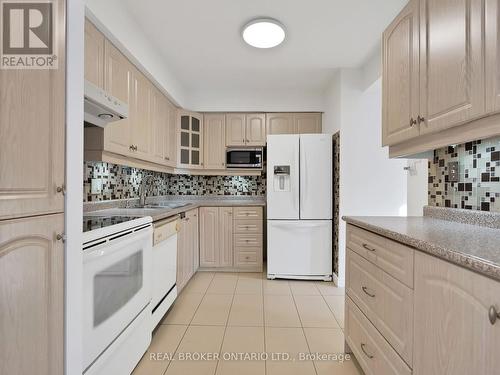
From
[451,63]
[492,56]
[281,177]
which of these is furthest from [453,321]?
[281,177]

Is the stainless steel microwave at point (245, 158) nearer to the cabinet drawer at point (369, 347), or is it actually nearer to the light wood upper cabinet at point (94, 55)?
the light wood upper cabinet at point (94, 55)

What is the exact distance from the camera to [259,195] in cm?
418

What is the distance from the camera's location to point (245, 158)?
3.82 meters

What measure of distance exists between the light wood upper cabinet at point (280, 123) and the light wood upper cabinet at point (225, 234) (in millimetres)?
1263

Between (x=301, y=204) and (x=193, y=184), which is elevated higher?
(x=193, y=184)

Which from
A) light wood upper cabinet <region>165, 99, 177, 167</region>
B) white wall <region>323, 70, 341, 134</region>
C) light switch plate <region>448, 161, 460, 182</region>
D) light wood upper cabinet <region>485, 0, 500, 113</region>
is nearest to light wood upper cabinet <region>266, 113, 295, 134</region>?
white wall <region>323, 70, 341, 134</region>

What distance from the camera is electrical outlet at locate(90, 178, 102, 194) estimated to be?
2252 mm

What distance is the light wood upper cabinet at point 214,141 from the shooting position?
390 cm

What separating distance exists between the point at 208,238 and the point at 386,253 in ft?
8.63

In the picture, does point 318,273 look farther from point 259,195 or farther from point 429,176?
point 429,176

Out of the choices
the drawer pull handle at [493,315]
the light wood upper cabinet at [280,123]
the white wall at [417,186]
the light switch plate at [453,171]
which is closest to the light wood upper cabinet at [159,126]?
the light wood upper cabinet at [280,123]

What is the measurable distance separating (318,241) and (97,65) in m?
2.71

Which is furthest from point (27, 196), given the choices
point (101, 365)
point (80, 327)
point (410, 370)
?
point (410, 370)

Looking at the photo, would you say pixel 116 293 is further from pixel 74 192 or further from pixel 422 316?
pixel 422 316
